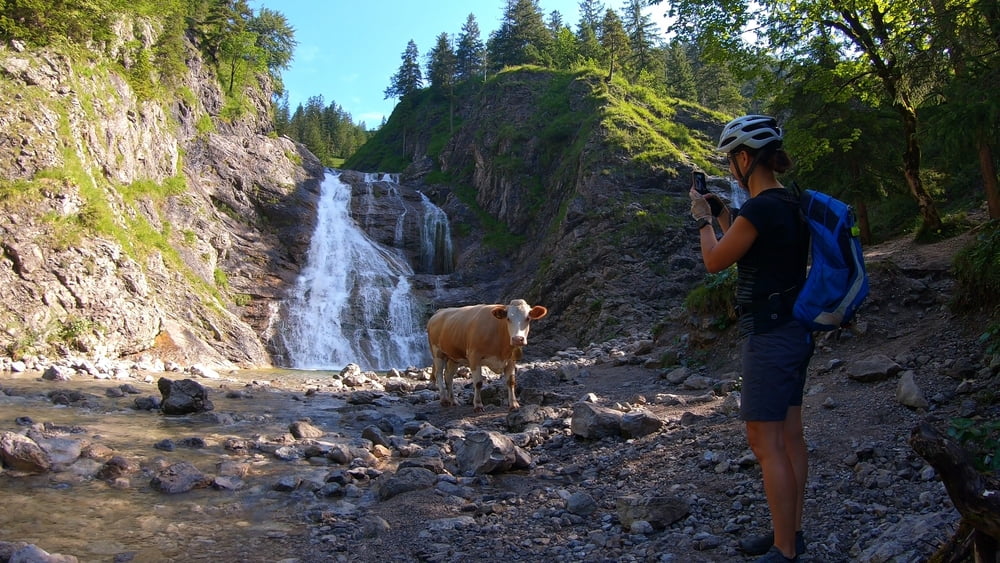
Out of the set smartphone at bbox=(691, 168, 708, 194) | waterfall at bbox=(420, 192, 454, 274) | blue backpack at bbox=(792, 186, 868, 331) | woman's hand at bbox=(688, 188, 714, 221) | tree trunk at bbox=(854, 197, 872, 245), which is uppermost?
waterfall at bbox=(420, 192, 454, 274)

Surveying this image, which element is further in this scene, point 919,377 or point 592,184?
point 592,184

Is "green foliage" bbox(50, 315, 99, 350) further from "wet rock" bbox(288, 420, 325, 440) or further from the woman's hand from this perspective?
the woman's hand

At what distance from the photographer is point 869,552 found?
3.42 meters

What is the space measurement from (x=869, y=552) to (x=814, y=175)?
1937 centimetres

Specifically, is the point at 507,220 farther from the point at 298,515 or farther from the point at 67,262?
the point at 298,515

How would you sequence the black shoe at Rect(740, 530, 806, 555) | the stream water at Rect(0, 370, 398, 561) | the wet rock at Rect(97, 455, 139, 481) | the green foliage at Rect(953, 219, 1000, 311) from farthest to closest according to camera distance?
the green foliage at Rect(953, 219, 1000, 311), the wet rock at Rect(97, 455, 139, 481), the stream water at Rect(0, 370, 398, 561), the black shoe at Rect(740, 530, 806, 555)

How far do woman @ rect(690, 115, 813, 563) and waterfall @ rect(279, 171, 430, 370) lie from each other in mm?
28330

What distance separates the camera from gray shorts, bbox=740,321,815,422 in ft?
11.8

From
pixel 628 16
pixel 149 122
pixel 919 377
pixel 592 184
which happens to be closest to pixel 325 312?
pixel 149 122

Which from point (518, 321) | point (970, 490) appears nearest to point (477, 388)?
point (518, 321)

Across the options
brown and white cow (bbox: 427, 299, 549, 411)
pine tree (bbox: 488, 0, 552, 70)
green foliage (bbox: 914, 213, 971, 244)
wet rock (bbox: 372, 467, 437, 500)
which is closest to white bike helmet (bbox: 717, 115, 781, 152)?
wet rock (bbox: 372, 467, 437, 500)

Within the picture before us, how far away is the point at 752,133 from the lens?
156 inches

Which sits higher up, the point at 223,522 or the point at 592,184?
the point at 592,184

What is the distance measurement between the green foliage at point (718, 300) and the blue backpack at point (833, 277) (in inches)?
392
